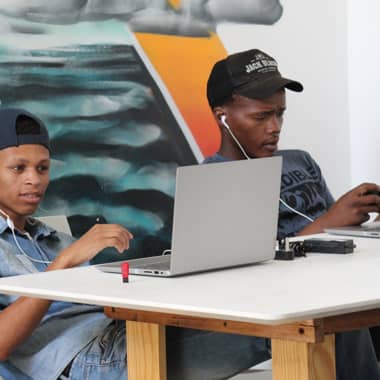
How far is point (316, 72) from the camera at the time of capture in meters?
4.54

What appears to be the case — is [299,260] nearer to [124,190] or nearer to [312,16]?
[124,190]

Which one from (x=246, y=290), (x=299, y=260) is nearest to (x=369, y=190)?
(x=299, y=260)

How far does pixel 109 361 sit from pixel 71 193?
3.10ft

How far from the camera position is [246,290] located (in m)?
2.18

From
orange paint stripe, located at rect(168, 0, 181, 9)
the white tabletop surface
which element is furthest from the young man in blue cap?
orange paint stripe, located at rect(168, 0, 181, 9)

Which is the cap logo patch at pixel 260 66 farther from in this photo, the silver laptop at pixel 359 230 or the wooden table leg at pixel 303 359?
the wooden table leg at pixel 303 359

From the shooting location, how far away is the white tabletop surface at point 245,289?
1958 millimetres

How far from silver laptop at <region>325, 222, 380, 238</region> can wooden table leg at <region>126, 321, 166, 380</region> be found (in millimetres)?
901

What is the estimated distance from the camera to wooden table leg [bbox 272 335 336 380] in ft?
6.93

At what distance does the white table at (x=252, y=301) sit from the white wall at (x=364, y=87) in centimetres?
205

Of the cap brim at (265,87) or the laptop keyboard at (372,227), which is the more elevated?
the cap brim at (265,87)

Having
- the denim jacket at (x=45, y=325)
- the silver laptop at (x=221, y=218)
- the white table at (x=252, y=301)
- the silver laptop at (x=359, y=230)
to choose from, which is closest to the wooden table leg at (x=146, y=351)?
the white table at (x=252, y=301)

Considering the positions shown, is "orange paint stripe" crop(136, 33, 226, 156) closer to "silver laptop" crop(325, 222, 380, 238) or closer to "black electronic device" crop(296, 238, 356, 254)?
"silver laptop" crop(325, 222, 380, 238)

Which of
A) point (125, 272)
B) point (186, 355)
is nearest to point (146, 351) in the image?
point (186, 355)
